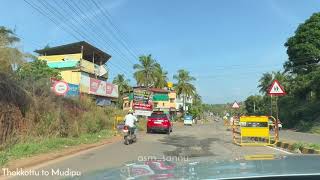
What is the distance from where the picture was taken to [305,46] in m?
65.0

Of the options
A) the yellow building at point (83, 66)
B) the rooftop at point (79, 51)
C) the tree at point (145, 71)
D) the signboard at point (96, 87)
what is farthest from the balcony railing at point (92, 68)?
the tree at point (145, 71)

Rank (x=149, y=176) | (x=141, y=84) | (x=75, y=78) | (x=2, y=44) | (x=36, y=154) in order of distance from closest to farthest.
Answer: (x=149, y=176)
(x=36, y=154)
(x=2, y=44)
(x=75, y=78)
(x=141, y=84)

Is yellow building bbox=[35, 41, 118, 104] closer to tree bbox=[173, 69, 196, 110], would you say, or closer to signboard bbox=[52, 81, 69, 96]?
signboard bbox=[52, 81, 69, 96]

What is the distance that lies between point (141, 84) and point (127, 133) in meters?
68.3

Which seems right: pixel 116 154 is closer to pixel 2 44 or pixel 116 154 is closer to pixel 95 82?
pixel 2 44

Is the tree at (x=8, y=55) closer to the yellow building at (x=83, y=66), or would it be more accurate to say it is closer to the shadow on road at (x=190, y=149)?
the shadow on road at (x=190, y=149)

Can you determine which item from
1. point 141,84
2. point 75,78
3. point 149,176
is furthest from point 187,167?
point 141,84

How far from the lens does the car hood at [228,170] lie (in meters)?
3.50

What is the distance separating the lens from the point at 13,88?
834 inches

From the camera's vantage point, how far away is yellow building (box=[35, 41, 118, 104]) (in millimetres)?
59969

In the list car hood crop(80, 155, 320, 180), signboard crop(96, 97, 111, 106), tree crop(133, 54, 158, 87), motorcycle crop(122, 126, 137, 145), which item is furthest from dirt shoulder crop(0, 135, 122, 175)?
tree crop(133, 54, 158, 87)

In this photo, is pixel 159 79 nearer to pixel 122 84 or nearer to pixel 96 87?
pixel 122 84

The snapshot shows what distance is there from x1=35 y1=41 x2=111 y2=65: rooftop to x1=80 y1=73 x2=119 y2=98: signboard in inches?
177

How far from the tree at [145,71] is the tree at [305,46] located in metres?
29.7
